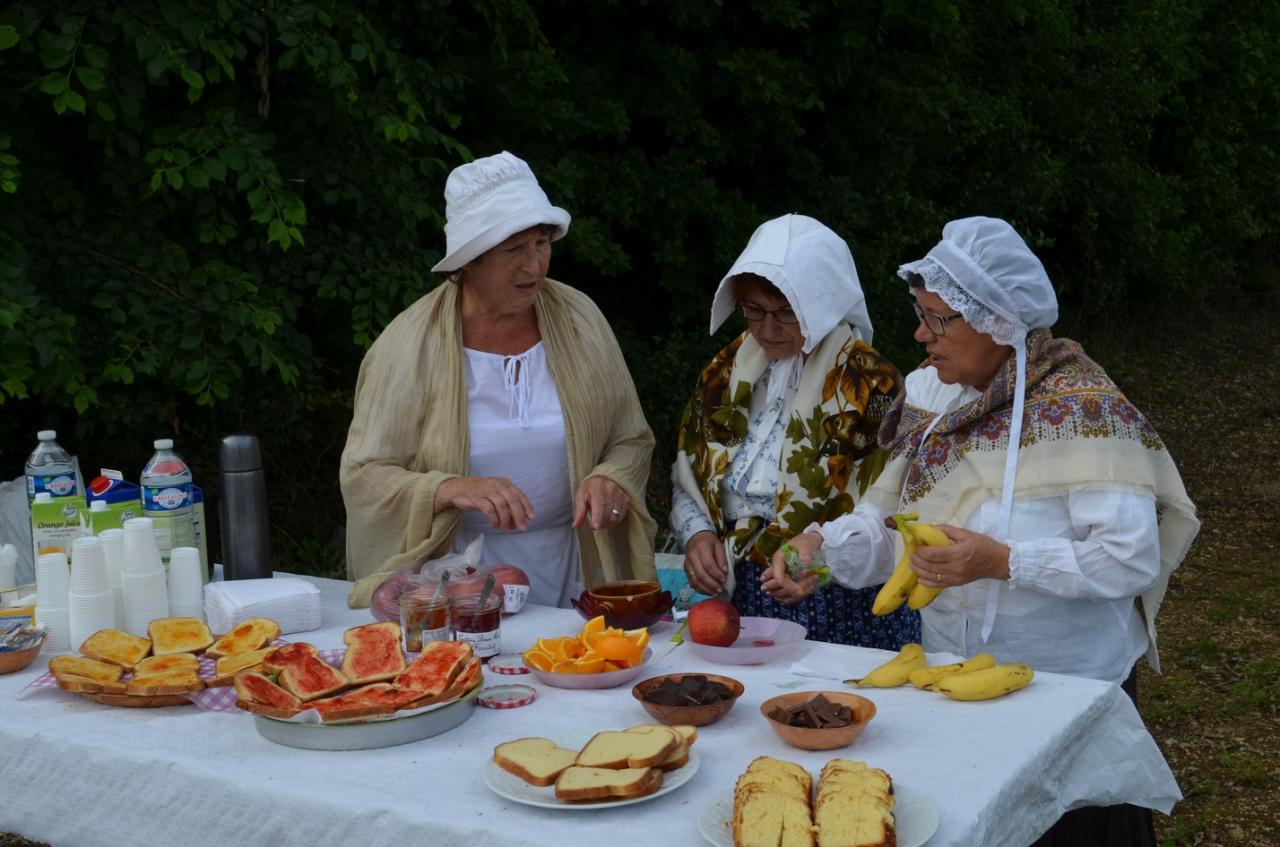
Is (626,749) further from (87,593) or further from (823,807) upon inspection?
(87,593)

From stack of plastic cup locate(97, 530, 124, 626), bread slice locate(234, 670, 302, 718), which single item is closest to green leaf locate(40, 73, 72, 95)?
stack of plastic cup locate(97, 530, 124, 626)

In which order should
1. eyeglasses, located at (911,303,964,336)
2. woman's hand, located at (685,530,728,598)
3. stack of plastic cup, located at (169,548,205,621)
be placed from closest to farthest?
eyeglasses, located at (911,303,964,336) → stack of plastic cup, located at (169,548,205,621) → woman's hand, located at (685,530,728,598)

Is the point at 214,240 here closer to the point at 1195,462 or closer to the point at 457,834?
the point at 457,834

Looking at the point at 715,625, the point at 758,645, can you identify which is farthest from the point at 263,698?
the point at 758,645

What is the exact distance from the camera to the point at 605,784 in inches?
75.8

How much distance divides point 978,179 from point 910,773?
9.75 metres

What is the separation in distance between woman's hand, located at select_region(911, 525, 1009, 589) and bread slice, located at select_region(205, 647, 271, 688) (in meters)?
1.29

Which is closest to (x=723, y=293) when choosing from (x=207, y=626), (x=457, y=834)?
(x=207, y=626)

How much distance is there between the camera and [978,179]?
11.1m

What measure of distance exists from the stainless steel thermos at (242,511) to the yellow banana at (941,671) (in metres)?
1.64

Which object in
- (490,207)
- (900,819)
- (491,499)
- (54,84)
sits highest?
(54,84)

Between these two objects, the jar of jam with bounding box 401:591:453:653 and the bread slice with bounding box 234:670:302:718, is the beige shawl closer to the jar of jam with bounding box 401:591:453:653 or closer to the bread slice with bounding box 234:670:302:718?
the jar of jam with bounding box 401:591:453:653

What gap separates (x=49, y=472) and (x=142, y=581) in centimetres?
52

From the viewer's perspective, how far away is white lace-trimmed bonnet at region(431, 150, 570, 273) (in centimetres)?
329
